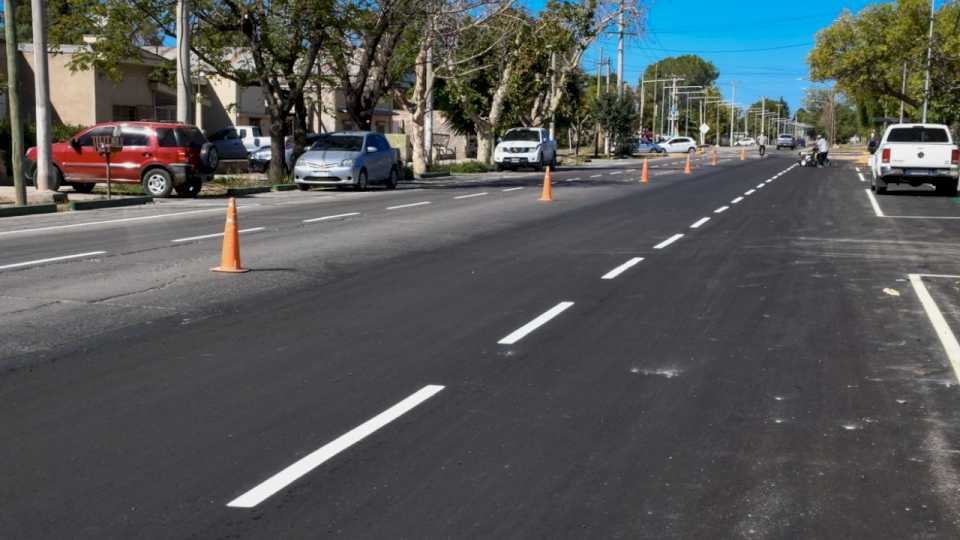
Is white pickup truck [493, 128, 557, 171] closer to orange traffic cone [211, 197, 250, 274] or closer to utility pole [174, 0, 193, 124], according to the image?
utility pole [174, 0, 193, 124]

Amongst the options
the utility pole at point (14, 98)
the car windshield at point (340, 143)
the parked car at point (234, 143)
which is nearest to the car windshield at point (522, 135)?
the parked car at point (234, 143)

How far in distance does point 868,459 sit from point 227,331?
16.4ft

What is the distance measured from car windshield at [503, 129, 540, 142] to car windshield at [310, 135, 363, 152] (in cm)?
2005

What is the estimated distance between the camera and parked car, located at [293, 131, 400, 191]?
29484 millimetres

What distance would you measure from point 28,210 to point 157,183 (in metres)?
4.50

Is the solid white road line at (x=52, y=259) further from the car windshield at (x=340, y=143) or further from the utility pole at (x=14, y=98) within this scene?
the car windshield at (x=340, y=143)

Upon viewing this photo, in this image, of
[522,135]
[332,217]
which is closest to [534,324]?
[332,217]

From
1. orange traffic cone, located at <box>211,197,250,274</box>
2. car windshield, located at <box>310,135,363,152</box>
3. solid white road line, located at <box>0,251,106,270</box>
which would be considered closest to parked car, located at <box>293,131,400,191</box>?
car windshield, located at <box>310,135,363,152</box>

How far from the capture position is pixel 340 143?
30.4 metres

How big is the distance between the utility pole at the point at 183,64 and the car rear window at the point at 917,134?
18.6 m

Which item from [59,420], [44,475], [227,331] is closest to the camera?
[44,475]

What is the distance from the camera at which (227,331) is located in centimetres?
860

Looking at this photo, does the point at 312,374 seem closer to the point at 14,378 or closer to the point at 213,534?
the point at 14,378

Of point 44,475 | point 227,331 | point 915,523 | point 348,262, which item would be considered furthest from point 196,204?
point 915,523
